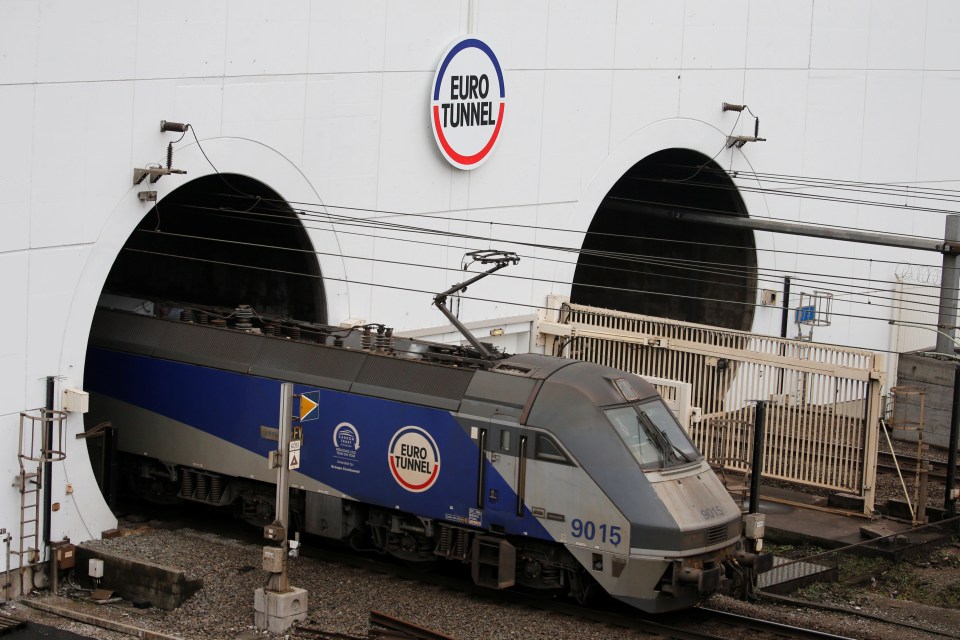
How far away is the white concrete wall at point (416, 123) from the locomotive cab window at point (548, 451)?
6.91 m

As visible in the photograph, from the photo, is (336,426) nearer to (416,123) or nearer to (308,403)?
(308,403)

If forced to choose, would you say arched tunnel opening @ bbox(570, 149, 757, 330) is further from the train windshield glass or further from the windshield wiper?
the windshield wiper

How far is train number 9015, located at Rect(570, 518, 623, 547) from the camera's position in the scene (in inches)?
611

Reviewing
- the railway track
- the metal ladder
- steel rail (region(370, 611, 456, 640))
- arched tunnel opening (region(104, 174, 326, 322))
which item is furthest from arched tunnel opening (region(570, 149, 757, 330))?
steel rail (region(370, 611, 456, 640))

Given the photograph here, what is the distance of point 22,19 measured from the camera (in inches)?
667

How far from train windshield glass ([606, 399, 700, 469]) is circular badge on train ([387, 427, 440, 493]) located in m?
2.54

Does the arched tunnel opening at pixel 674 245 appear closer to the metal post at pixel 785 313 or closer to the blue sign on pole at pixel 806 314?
the metal post at pixel 785 313

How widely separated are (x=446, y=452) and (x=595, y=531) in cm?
235

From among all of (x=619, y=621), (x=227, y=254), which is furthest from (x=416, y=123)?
(x=619, y=621)

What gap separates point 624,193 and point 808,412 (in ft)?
36.4

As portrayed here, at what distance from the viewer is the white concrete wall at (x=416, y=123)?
17688 mm

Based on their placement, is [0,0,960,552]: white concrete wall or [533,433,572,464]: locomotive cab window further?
[0,0,960,552]: white concrete wall

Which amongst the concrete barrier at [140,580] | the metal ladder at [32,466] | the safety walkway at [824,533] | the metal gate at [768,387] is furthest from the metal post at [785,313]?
the metal ladder at [32,466]

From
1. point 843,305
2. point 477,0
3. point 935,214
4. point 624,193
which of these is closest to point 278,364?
point 477,0
